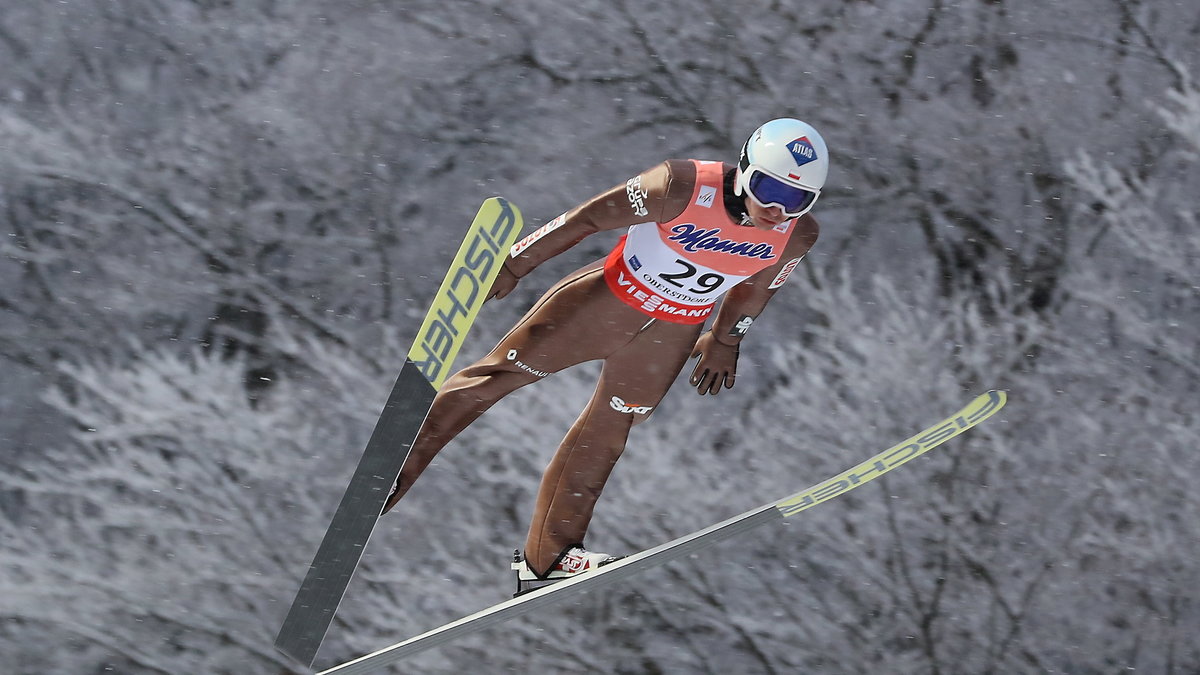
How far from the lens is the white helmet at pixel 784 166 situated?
2998mm

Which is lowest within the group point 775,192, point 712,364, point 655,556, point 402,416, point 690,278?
point 655,556

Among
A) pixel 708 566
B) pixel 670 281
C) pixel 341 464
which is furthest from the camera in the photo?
pixel 708 566

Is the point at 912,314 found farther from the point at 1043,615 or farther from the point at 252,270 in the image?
the point at 252,270

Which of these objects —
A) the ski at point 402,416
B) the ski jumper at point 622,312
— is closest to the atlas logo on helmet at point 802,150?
the ski jumper at point 622,312

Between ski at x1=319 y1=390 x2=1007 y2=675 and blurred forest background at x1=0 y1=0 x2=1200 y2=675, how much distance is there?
1028mm

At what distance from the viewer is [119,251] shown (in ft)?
15.0

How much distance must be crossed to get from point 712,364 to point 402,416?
3.09ft

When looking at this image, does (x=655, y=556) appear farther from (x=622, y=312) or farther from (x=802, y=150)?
(x=802, y=150)

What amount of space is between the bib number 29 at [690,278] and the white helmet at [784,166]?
0.88 ft

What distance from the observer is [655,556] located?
3447 millimetres

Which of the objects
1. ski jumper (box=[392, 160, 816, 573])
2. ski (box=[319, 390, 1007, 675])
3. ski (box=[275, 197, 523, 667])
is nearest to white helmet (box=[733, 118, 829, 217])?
ski jumper (box=[392, 160, 816, 573])

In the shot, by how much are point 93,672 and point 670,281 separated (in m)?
2.88

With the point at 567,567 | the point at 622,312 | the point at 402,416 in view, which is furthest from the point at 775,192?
the point at 567,567

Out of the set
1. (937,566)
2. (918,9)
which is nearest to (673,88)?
(918,9)
